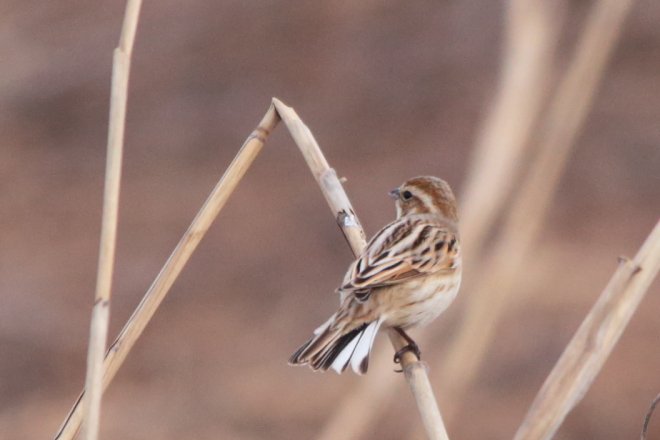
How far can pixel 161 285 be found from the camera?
111 inches

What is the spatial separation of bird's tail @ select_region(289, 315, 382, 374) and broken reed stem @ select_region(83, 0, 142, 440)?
24.1 inches

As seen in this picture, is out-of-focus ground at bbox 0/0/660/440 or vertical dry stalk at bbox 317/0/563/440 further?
out-of-focus ground at bbox 0/0/660/440

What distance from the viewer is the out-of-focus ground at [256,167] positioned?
886 cm

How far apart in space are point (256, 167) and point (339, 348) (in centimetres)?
756

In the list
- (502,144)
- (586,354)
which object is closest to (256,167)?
(502,144)

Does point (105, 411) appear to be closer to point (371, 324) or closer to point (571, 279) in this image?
point (571, 279)

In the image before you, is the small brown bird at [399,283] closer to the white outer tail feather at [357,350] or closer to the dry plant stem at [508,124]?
the white outer tail feather at [357,350]

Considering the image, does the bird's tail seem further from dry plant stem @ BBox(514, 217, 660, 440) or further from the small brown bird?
dry plant stem @ BBox(514, 217, 660, 440)

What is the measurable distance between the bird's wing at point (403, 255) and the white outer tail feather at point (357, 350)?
0.44ft

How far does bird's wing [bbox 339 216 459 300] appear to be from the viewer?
3168mm

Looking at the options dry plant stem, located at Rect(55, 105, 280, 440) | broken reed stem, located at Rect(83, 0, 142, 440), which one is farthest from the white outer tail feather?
broken reed stem, located at Rect(83, 0, 142, 440)

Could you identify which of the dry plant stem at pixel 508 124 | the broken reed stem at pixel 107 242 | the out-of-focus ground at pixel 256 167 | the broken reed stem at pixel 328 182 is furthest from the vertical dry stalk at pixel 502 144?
the out-of-focus ground at pixel 256 167

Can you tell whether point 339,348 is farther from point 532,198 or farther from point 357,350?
point 532,198

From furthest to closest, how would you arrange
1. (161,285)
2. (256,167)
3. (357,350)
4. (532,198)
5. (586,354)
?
(256,167) < (532,198) < (357,350) < (161,285) < (586,354)
